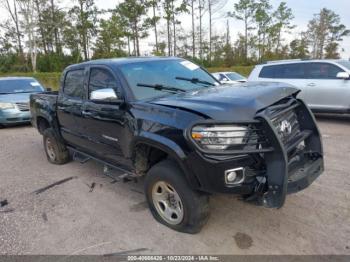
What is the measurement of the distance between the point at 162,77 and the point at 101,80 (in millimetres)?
860

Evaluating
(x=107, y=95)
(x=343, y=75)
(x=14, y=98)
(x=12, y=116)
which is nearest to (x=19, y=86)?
(x=14, y=98)

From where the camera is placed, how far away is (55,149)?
5.49 metres

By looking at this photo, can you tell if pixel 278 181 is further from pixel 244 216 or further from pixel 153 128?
pixel 153 128

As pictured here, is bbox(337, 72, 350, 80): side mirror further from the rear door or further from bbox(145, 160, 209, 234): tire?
bbox(145, 160, 209, 234): tire

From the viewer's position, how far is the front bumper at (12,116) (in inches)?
359

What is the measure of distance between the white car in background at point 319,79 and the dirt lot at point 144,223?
3.59m

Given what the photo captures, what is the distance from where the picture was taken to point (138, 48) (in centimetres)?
3553

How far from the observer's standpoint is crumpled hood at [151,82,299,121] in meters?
2.56

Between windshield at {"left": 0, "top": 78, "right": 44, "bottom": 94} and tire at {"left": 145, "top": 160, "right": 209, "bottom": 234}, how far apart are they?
8628 millimetres

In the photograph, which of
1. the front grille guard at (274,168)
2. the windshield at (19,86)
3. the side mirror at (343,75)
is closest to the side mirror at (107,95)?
the front grille guard at (274,168)

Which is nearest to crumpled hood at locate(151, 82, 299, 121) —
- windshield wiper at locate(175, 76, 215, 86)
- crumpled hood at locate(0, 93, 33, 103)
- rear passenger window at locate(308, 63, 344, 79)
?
windshield wiper at locate(175, 76, 215, 86)

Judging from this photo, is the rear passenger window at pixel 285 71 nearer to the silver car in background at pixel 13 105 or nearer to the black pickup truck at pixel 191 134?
the black pickup truck at pixel 191 134

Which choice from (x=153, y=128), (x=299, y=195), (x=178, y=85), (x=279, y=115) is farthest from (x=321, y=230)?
(x=178, y=85)

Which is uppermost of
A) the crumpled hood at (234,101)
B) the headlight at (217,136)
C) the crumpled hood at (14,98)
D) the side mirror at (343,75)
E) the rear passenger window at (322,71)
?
the rear passenger window at (322,71)
